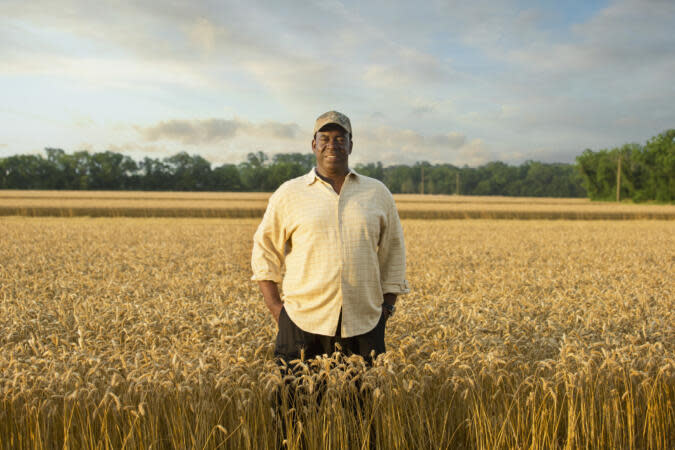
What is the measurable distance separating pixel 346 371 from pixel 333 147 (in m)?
1.53

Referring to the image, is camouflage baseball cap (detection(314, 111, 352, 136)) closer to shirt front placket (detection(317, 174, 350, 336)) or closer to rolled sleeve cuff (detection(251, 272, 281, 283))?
shirt front placket (detection(317, 174, 350, 336))

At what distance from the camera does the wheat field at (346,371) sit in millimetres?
3197

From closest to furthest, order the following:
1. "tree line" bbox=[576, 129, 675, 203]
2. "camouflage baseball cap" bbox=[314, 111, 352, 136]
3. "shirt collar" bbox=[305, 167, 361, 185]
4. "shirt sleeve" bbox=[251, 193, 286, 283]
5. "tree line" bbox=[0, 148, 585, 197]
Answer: "camouflage baseball cap" bbox=[314, 111, 352, 136]
"shirt collar" bbox=[305, 167, 361, 185]
"shirt sleeve" bbox=[251, 193, 286, 283]
"tree line" bbox=[576, 129, 675, 203]
"tree line" bbox=[0, 148, 585, 197]

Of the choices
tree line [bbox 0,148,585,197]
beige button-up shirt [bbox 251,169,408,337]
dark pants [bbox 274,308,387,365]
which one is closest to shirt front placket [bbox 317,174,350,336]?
beige button-up shirt [bbox 251,169,408,337]

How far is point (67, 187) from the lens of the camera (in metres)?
87.8

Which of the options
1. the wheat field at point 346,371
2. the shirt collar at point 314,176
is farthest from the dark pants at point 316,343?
the shirt collar at point 314,176

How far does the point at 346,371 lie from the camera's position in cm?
312

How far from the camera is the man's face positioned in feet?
10.4

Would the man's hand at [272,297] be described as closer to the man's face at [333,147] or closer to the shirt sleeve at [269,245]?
the shirt sleeve at [269,245]

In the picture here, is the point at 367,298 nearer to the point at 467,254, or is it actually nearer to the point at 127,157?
the point at 467,254

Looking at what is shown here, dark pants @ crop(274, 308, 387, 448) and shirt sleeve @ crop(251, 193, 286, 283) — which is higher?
shirt sleeve @ crop(251, 193, 286, 283)

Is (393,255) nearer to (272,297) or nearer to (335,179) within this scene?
(335,179)

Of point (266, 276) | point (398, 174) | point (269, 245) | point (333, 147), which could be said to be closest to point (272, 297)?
point (266, 276)

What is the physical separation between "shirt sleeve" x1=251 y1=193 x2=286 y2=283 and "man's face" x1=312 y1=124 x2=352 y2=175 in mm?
464
